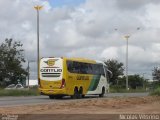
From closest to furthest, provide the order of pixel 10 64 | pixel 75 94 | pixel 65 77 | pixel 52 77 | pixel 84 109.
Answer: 1. pixel 84 109
2. pixel 65 77
3. pixel 52 77
4. pixel 75 94
5. pixel 10 64

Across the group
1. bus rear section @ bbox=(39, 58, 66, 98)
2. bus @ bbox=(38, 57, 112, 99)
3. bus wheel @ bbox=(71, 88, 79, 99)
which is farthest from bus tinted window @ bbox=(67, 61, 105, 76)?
bus wheel @ bbox=(71, 88, 79, 99)

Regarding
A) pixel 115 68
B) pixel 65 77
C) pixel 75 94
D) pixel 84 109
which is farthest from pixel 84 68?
pixel 115 68

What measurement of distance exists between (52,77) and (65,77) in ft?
3.75

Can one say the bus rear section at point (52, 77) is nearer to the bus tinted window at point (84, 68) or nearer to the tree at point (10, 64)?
the bus tinted window at point (84, 68)

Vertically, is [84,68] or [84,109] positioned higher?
[84,68]

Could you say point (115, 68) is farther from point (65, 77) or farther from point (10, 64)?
point (65, 77)

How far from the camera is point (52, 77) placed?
37.9m

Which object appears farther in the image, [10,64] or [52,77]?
[10,64]

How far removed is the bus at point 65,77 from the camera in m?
37.5

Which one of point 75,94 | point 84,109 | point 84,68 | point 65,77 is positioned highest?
point 84,68

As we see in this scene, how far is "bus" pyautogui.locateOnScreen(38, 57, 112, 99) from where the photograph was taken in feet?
123

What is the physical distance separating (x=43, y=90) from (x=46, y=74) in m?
1.27

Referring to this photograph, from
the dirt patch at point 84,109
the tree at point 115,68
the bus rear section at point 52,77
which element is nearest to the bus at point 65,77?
the bus rear section at point 52,77

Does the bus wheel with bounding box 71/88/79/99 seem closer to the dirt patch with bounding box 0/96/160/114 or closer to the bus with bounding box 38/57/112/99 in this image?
the bus with bounding box 38/57/112/99
